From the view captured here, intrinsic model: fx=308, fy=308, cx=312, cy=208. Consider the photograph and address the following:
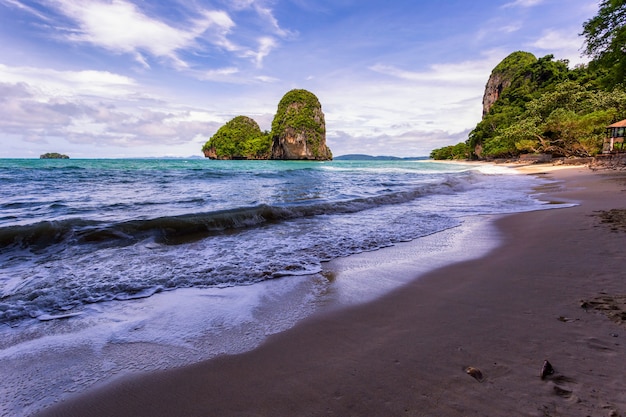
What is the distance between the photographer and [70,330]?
9.17ft

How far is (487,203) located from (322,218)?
597cm

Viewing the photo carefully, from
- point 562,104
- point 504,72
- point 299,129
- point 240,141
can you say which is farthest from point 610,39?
point 240,141

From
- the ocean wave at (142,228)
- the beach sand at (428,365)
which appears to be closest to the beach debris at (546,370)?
the beach sand at (428,365)

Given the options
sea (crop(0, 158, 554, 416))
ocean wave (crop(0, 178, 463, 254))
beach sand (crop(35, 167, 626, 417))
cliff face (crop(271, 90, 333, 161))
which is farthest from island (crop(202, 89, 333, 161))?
beach sand (crop(35, 167, 626, 417))

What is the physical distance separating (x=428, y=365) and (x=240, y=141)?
13689 centimetres

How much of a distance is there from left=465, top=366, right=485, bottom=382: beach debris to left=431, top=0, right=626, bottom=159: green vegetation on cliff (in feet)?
78.0

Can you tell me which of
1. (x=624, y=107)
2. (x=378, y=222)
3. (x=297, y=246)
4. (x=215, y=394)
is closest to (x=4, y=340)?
(x=215, y=394)

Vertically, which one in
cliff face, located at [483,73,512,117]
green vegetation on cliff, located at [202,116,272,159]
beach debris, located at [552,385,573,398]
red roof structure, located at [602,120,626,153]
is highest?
cliff face, located at [483,73,512,117]

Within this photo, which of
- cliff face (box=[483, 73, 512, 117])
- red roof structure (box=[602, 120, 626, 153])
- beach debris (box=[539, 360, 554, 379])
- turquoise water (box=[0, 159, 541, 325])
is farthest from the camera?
cliff face (box=[483, 73, 512, 117])

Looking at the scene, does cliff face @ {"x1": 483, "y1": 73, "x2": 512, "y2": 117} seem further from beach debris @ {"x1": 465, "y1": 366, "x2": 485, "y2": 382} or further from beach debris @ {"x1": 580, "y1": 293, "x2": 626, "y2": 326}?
beach debris @ {"x1": 465, "y1": 366, "x2": 485, "y2": 382}

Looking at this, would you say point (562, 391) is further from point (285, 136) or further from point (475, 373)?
→ point (285, 136)

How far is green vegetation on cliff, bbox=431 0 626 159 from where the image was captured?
18.0 metres

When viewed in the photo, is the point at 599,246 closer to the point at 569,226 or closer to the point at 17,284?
the point at 569,226

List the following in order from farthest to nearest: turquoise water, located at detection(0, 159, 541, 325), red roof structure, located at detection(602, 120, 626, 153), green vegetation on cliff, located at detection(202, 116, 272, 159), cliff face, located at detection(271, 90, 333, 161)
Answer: green vegetation on cliff, located at detection(202, 116, 272, 159) → cliff face, located at detection(271, 90, 333, 161) → red roof structure, located at detection(602, 120, 626, 153) → turquoise water, located at detection(0, 159, 541, 325)
